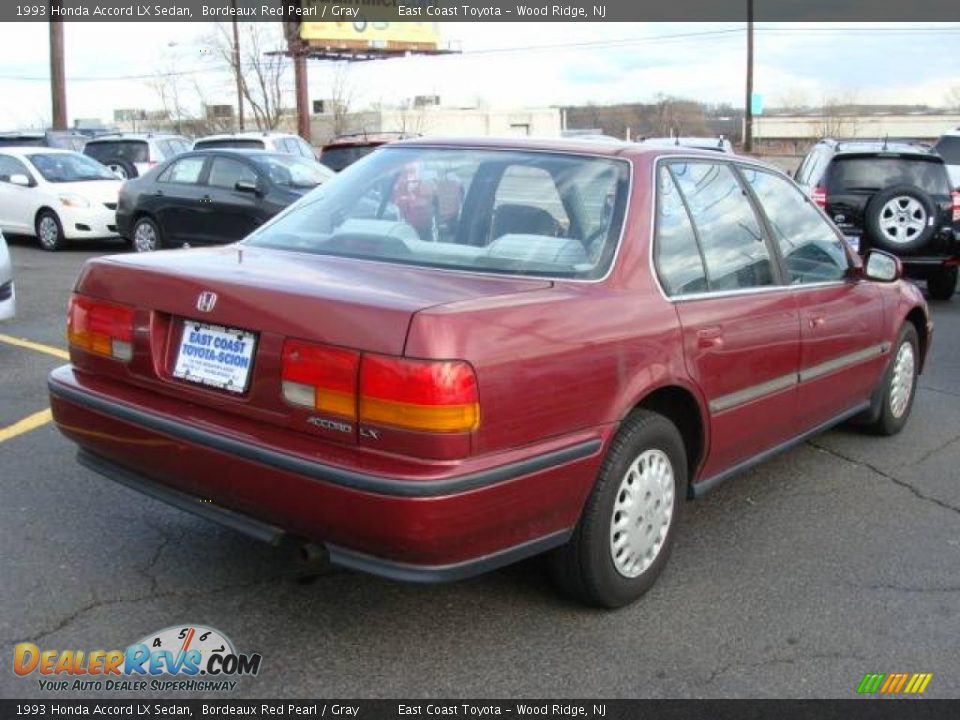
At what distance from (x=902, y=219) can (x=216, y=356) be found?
7826mm

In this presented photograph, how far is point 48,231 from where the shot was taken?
1399 centimetres

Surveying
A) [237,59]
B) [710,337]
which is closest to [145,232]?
[710,337]

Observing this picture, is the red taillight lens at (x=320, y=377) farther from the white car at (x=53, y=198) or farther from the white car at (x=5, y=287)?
the white car at (x=53, y=198)

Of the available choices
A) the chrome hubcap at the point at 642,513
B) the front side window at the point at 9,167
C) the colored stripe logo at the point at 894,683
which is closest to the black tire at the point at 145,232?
the front side window at the point at 9,167

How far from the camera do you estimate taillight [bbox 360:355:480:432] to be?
8.93 feet

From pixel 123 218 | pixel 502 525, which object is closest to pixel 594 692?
pixel 502 525

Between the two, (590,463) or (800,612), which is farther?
(800,612)

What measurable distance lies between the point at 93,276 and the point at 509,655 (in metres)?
1.95

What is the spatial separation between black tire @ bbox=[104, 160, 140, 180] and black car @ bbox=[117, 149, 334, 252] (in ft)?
21.5

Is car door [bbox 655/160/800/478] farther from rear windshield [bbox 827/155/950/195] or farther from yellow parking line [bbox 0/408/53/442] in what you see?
rear windshield [bbox 827/155/950/195]

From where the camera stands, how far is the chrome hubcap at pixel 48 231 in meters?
13.9

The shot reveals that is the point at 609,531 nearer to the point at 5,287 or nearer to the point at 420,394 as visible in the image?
the point at 420,394
